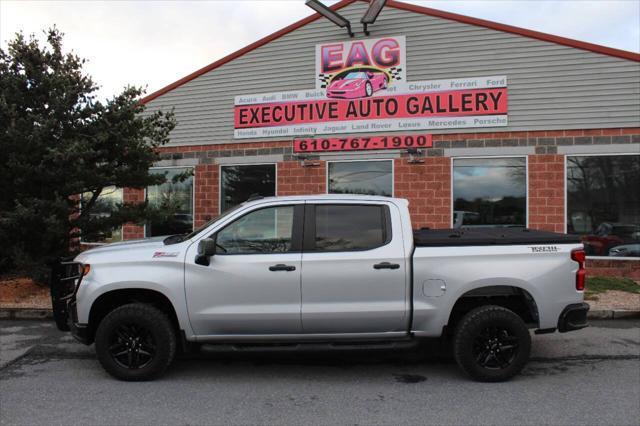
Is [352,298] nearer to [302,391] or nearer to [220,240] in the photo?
[302,391]

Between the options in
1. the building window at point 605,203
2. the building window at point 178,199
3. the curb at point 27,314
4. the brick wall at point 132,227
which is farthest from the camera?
the brick wall at point 132,227

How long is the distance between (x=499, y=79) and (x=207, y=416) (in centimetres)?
885

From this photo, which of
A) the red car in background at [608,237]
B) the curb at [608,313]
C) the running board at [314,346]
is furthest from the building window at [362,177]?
the running board at [314,346]

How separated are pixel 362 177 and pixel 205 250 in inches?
271

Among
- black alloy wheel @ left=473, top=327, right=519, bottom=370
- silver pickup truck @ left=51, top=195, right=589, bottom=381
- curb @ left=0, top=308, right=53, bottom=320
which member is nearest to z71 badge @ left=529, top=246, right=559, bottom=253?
silver pickup truck @ left=51, top=195, right=589, bottom=381

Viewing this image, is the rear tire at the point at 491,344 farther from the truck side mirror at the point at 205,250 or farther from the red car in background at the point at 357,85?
the red car in background at the point at 357,85

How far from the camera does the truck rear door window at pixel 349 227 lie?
15.5 ft

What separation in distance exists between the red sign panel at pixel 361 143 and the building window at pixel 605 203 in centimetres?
301

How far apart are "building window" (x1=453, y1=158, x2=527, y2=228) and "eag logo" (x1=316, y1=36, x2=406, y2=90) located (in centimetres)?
234

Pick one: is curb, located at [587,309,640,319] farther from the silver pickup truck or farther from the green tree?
the green tree

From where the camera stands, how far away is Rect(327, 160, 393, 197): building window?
10.8 m

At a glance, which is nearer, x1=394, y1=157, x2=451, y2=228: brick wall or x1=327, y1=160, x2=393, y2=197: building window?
x1=394, y1=157, x2=451, y2=228: brick wall

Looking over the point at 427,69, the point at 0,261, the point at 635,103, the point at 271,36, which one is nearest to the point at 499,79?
the point at 427,69

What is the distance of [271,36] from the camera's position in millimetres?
11477
